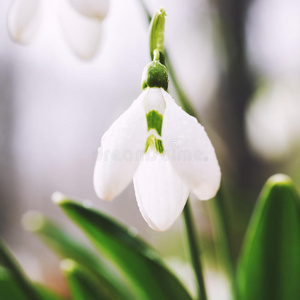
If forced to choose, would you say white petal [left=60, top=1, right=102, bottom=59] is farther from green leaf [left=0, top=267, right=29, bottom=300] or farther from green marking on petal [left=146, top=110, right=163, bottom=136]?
green leaf [left=0, top=267, right=29, bottom=300]

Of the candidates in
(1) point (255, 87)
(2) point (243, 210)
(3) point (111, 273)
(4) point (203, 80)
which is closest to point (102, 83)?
(4) point (203, 80)

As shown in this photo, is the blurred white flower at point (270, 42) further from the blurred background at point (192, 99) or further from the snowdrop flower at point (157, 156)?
the snowdrop flower at point (157, 156)

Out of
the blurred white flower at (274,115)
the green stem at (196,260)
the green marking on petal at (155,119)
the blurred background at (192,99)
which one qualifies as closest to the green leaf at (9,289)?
the green stem at (196,260)

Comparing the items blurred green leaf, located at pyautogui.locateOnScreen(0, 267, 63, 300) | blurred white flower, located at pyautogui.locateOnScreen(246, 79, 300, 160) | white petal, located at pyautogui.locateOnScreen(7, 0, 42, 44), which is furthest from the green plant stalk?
blurred white flower, located at pyautogui.locateOnScreen(246, 79, 300, 160)

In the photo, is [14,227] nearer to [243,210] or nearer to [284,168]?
[243,210]

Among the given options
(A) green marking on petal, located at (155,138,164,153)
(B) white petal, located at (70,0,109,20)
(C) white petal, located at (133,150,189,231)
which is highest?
(B) white petal, located at (70,0,109,20)

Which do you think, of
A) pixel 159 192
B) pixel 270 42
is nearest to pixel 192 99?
pixel 270 42

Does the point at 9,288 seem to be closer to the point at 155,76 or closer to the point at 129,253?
the point at 129,253
